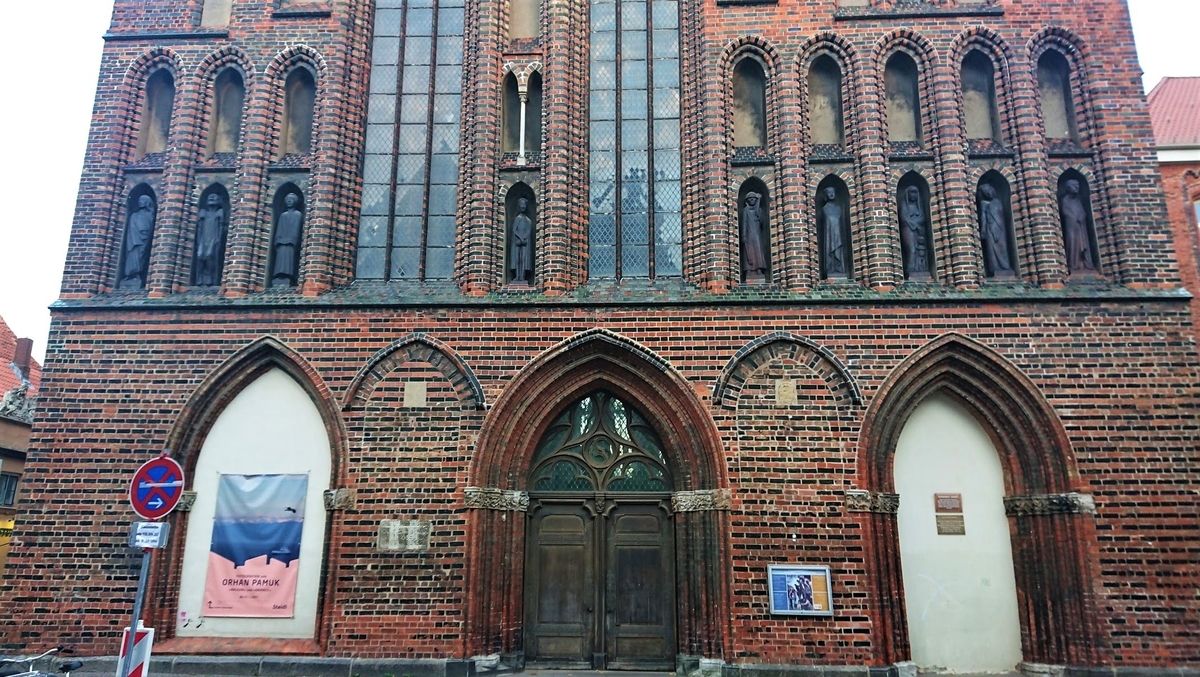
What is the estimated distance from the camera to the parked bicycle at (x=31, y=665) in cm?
821

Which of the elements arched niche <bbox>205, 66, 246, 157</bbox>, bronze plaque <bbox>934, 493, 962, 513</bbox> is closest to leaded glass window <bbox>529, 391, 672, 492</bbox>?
bronze plaque <bbox>934, 493, 962, 513</bbox>

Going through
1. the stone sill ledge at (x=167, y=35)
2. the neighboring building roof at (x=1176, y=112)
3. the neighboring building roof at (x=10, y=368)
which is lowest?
the neighboring building roof at (x=10, y=368)

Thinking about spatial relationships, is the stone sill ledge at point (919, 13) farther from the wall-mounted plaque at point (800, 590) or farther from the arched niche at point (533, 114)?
the wall-mounted plaque at point (800, 590)

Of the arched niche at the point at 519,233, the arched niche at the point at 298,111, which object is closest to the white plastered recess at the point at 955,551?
the arched niche at the point at 519,233

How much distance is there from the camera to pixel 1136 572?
941 centimetres

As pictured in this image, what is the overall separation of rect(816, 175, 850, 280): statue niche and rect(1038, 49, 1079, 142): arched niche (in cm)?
303

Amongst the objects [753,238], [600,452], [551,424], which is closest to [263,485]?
[551,424]

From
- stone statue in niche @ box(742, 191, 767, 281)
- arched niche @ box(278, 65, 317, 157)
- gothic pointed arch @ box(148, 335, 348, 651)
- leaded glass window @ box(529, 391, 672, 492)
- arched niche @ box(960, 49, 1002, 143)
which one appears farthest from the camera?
arched niche @ box(278, 65, 317, 157)

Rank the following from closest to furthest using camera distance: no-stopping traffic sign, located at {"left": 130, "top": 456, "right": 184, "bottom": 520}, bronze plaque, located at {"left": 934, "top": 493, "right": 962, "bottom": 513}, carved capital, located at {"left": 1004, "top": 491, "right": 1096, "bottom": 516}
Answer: no-stopping traffic sign, located at {"left": 130, "top": 456, "right": 184, "bottom": 520}
carved capital, located at {"left": 1004, "top": 491, "right": 1096, "bottom": 516}
bronze plaque, located at {"left": 934, "top": 493, "right": 962, "bottom": 513}

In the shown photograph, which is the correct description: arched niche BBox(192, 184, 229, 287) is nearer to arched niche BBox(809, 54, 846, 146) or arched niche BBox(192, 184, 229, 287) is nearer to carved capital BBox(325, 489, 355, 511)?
carved capital BBox(325, 489, 355, 511)

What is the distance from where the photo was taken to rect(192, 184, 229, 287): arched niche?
10.9 m

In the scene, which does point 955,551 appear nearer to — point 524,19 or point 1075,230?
point 1075,230

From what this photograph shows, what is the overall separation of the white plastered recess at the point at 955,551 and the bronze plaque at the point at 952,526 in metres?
0.05

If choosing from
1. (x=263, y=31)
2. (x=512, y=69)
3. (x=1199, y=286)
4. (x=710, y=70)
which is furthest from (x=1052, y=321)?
(x=263, y=31)
